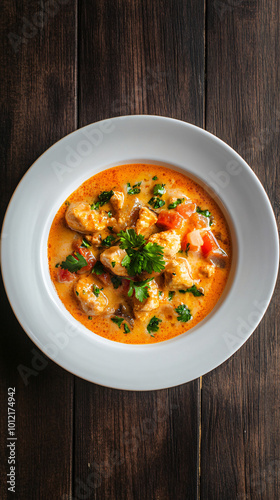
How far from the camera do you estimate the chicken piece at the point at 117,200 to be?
324 cm

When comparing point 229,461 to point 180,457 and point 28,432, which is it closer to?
point 180,457

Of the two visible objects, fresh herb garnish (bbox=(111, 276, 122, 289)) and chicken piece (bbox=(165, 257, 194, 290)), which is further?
fresh herb garnish (bbox=(111, 276, 122, 289))

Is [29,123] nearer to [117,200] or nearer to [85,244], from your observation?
[117,200]

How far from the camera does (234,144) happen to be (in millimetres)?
3469

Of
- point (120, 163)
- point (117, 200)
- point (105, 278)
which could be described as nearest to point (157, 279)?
→ point (105, 278)

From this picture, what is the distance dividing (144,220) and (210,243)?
0.62m

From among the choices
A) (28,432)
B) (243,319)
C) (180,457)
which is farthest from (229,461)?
(28,432)

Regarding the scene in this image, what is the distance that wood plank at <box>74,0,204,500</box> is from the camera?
3412 millimetres

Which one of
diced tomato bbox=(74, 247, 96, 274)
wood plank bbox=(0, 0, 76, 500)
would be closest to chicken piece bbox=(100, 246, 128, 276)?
diced tomato bbox=(74, 247, 96, 274)

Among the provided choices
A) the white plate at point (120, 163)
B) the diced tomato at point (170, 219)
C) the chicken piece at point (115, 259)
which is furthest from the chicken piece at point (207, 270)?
the chicken piece at point (115, 259)

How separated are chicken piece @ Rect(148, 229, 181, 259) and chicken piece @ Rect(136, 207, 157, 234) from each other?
0.10 metres

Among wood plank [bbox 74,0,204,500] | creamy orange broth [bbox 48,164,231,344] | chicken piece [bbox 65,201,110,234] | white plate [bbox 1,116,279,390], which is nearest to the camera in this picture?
white plate [bbox 1,116,279,390]

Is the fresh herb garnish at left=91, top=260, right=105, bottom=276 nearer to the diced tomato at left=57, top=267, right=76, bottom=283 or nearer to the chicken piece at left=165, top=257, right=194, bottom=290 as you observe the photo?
the diced tomato at left=57, top=267, right=76, bottom=283

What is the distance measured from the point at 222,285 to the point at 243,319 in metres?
0.36
